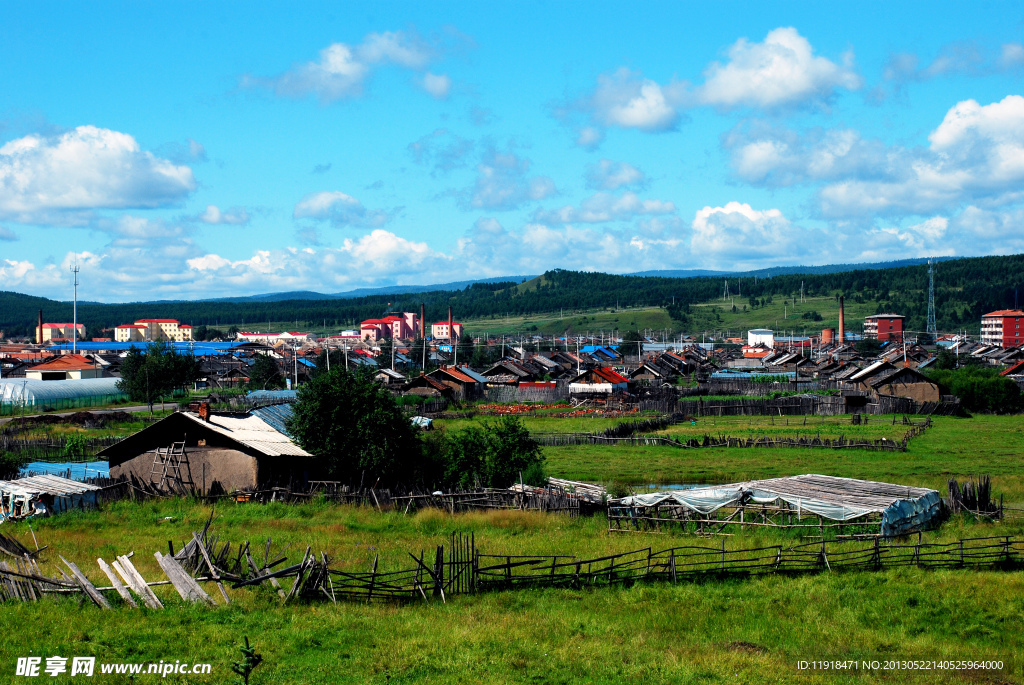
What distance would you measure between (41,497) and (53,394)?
5095 cm

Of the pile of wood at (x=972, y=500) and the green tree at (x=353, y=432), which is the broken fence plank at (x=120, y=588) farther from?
the pile of wood at (x=972, y=500)

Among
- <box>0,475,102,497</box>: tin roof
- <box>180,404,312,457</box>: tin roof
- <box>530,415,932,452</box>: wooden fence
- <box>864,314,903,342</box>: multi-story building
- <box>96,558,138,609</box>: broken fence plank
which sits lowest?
<box>530,415,932,452</box>: wooden fence

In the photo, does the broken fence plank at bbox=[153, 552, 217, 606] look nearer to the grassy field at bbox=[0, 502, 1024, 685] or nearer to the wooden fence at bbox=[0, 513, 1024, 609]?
the wooden fence at bbox=[0, 513, 1024, 609]

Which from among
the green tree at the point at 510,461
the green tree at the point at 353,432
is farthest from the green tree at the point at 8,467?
the green tree at the point at 510,461

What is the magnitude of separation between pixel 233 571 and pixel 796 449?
125 ft

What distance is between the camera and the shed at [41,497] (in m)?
26.6

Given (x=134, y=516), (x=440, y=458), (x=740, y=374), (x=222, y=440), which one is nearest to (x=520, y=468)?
(x=440, y=458)

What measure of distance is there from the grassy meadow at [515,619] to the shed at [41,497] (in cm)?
114

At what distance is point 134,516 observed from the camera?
27031 mm

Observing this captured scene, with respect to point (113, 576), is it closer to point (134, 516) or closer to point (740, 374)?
point (134, 516)

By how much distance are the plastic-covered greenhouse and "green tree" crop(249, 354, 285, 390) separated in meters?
13.9

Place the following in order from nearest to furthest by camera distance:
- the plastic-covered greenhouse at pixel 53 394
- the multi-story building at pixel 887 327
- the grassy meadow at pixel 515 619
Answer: the grassy meadow at pixel 515 619 → the plastic-covered greenhouse at pixel 53 394 → the multi-story building at pixel 887 327

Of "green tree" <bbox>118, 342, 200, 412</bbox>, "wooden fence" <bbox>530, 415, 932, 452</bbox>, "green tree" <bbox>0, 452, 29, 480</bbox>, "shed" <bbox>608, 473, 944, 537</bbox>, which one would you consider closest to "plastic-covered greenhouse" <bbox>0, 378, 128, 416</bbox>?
"green tree" <bbox>118, 342, 200, 412</bbox>

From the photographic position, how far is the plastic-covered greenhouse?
68.9 metres
